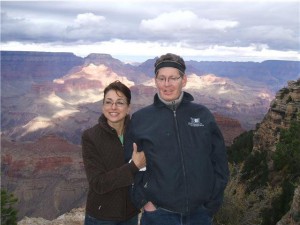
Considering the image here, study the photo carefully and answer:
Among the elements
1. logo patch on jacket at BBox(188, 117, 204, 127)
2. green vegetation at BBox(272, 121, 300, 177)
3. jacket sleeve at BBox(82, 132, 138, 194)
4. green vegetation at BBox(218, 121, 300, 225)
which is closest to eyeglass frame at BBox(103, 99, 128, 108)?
jacket sleeve at BBox(82, 132, 138, 194)

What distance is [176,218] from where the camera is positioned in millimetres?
3865

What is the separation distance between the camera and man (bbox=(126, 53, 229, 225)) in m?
3.82

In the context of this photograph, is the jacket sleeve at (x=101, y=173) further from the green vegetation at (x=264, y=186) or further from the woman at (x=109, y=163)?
the green vegetation at (x=264, y=186)

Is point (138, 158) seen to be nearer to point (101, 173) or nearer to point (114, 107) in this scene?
point (101, 173)

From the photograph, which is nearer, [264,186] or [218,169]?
[218,169]

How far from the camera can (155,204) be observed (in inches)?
155

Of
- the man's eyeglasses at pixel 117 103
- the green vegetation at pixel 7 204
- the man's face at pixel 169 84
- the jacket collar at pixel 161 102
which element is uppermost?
the man's face at pixel 169 84

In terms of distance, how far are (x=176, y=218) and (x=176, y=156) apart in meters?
0.64

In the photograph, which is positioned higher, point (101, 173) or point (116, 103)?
point (116, 103)

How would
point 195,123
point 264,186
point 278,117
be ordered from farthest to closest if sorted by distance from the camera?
point 278,117 < point 264,186 < point 195,123

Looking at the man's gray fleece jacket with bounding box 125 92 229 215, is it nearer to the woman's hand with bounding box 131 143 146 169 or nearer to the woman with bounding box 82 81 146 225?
the woman's hand with bounding box 131 143 146 169

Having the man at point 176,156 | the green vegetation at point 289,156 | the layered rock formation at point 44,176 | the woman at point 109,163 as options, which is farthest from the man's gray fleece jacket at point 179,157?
the layered rock formation at point 44,176

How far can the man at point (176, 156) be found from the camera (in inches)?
150

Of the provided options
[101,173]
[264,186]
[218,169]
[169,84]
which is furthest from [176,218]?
[264,186]
